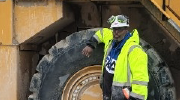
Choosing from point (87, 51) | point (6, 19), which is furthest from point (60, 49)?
point (6, 19)

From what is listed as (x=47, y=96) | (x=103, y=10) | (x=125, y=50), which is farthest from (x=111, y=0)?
(x=47, y=96)

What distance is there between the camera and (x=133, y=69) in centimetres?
507

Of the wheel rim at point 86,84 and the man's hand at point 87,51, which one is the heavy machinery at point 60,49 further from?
the man's hand at point 87,51

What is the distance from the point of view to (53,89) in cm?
612

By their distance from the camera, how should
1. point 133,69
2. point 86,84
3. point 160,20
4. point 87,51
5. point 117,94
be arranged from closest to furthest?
point 133,69 → point 117,94 → point 160,20 → point 87,51 → point 86,84

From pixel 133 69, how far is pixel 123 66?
0.14 m

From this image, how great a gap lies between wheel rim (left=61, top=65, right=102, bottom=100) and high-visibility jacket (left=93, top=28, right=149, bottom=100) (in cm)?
80

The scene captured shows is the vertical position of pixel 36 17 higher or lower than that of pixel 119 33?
higher

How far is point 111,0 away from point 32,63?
1437 mm

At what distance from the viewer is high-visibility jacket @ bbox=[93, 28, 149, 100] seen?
16.4ft

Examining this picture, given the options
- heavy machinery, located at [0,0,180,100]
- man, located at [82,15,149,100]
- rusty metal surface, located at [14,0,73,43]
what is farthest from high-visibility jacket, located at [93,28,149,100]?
rusty metal surface, located at [14,0,73,43]

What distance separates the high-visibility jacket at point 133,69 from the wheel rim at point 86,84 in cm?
80

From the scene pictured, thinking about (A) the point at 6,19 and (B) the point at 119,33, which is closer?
(B) the point at 119,33

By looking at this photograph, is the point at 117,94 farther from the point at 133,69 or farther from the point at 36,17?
the point at 36,17
